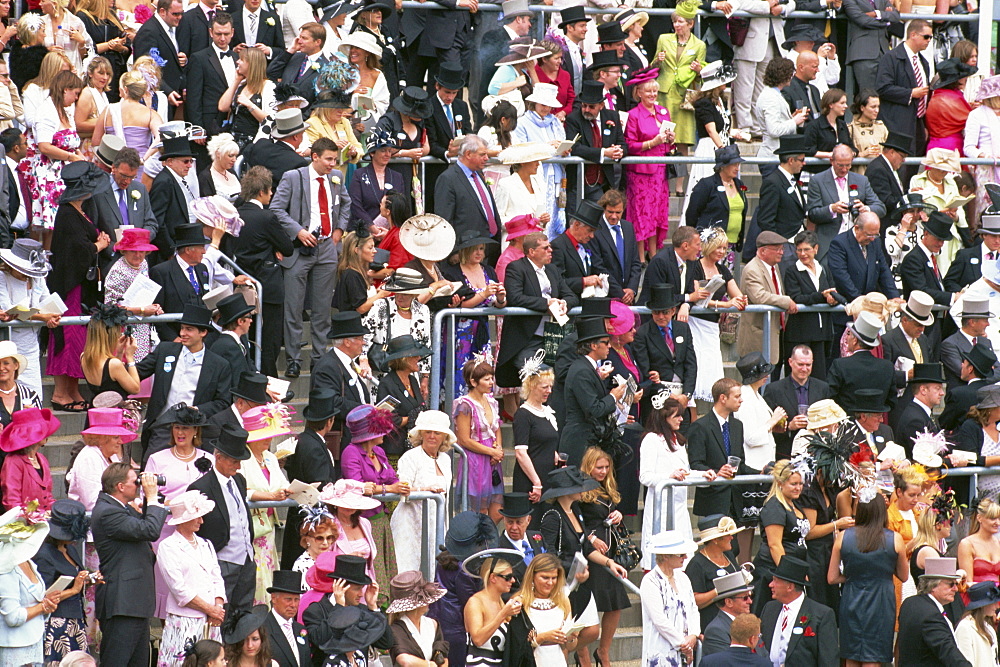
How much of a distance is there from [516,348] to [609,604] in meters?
2.22

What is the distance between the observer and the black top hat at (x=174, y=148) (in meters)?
13.1

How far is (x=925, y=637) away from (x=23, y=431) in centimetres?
596

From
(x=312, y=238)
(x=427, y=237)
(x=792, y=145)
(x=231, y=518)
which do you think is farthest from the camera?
(x=792, y=145)

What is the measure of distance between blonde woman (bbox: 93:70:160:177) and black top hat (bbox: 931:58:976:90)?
750 cm

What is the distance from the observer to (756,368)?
13180mm

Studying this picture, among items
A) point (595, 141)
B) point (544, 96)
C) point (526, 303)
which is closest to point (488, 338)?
point (526, 303)

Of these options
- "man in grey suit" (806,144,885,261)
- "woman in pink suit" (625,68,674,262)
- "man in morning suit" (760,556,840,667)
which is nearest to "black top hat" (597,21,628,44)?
"woman in pink suit" (625,68,674,262)

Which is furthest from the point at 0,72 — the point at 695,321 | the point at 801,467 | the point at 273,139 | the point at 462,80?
the point at 801,467

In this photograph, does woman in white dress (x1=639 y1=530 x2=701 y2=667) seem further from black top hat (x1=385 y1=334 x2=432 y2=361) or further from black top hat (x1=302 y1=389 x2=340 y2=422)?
black top hat (x1=302 y1=389 x2=340 y2=422)

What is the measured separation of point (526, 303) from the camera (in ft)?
43.0

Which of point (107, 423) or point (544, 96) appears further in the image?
point (544, 96)

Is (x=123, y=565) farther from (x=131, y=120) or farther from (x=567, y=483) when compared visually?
(x=131, y=120)

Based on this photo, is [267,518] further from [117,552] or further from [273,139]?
[273,139]

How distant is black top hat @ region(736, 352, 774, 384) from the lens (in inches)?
519
